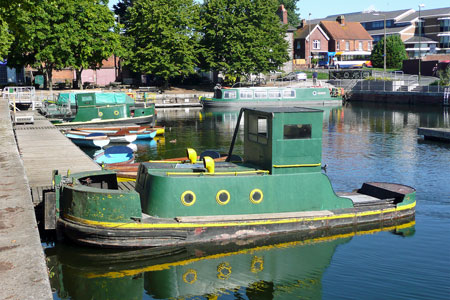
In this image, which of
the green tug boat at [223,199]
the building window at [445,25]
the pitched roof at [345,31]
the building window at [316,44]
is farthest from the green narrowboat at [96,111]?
the building window at [445,25]

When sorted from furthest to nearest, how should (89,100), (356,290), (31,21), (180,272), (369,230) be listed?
(31,21)
(89,100)
(369,230)
(180,272)
(356,290)

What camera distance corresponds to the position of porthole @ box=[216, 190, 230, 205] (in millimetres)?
16641

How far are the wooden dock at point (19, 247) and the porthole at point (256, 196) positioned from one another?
21.8 feet

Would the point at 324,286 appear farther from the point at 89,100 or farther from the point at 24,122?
the point at 89,100

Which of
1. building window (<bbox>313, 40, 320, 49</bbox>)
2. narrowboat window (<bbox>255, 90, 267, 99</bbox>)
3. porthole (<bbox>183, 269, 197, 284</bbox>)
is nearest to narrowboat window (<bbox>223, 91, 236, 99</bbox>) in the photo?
narrowboat window (<bbox>255, 90, 267, 99</bbox>)

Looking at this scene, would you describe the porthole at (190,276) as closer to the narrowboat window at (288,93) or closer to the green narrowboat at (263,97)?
the green narrowboat at (263,97)

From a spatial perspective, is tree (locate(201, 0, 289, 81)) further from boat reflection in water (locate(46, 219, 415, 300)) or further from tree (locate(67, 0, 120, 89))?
boat reflection in water (locate(46, 219, 415, 300))

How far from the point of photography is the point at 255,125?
18.1 meters

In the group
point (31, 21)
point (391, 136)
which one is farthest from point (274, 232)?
point (31, 21)

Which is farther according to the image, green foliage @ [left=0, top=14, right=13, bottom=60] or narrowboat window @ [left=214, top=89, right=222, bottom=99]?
narrowboat window @ [left=214, top=89, right=222, bottom=99]

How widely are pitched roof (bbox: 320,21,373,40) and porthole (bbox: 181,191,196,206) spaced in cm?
9978

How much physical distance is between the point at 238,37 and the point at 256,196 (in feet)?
210

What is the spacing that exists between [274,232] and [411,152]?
20093mm

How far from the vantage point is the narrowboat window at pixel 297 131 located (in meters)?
17.0
